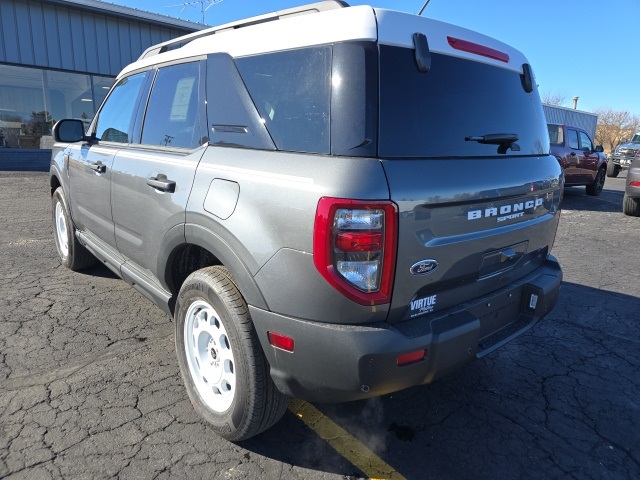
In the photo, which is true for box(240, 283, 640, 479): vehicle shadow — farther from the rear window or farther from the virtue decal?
the rear window

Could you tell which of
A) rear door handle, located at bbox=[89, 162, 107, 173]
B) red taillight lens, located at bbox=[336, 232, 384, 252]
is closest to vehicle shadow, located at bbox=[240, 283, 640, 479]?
red taillight lens, located at bbox=[336, 232, 384, 252]

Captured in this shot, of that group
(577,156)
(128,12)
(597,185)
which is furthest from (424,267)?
(128,12)

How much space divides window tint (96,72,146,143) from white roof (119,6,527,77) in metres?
0.97

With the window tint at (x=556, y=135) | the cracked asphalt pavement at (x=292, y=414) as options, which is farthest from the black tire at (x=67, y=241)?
the window tint at (x=556, y=135)

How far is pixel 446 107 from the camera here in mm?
2133

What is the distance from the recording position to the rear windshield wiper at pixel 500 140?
226cm

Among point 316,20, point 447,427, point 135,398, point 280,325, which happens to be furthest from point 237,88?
point 447,427

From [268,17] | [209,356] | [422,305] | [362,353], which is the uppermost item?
[268,17]

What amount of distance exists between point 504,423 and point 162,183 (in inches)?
94.0

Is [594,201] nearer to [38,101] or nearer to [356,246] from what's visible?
[356,246]

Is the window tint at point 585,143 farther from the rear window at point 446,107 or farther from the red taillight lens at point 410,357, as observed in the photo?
the red taillight lens at point 410,357

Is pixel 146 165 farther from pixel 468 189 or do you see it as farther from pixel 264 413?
pixel 468 189

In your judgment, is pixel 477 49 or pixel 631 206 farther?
pixel 631 206

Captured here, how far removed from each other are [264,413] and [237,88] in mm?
1614
